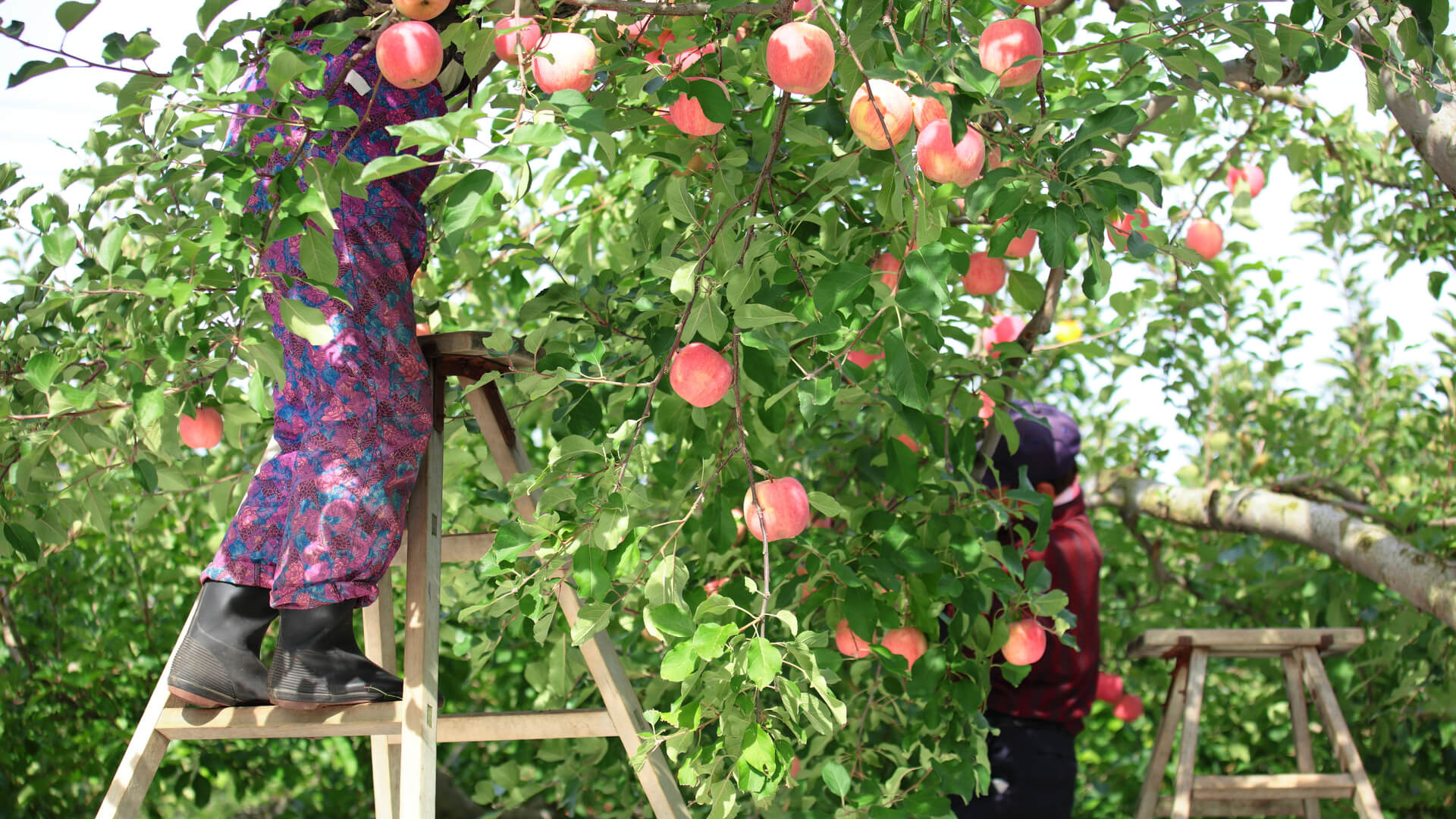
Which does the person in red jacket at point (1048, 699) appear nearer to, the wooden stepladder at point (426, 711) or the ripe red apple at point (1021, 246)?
the ripe red apple at point (1021, 246)

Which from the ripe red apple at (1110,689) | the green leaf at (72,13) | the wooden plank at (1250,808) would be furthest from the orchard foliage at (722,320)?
the ripe red apple at (1110,689)

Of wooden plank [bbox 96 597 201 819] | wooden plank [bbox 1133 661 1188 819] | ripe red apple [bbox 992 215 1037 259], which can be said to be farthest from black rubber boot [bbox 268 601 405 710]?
wooden plank [bbox 1133 661 1188 819]

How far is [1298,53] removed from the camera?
49.7 inches

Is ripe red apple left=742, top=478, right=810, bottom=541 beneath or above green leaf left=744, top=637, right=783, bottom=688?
beneath

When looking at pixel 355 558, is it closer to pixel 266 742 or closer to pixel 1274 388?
pixel 266 742

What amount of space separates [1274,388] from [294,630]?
3.50m

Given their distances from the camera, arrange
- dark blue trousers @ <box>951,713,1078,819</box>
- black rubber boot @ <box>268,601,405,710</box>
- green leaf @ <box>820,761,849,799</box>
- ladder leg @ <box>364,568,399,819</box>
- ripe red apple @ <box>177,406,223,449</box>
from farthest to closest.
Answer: dark blue trousers @ <box>951,713,1078,819</box> < ladder leg @ <box>364,568,399,819</box> < ripe red apple @ <box>177,406,223,449</box> < green leaf @ <box>820,761,849,799</box> < black rubber boot @ <box>268,601,405,710</box>

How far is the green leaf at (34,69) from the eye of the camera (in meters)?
1.03

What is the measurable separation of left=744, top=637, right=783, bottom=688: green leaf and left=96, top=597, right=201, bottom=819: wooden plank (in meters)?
0.69

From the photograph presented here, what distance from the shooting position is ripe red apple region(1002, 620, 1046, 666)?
1742mm

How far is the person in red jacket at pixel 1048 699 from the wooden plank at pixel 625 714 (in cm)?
90

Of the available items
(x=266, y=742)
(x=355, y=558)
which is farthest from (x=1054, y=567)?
(x=266, y=742)

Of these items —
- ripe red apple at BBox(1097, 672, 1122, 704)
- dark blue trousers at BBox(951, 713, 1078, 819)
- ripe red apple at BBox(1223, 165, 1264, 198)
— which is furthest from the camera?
ripe red apple at BBox(1097, 672, 1122, 704)

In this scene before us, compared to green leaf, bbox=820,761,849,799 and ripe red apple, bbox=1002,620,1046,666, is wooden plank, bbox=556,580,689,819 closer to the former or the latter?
green leaf, bbox=820,761,849,799
